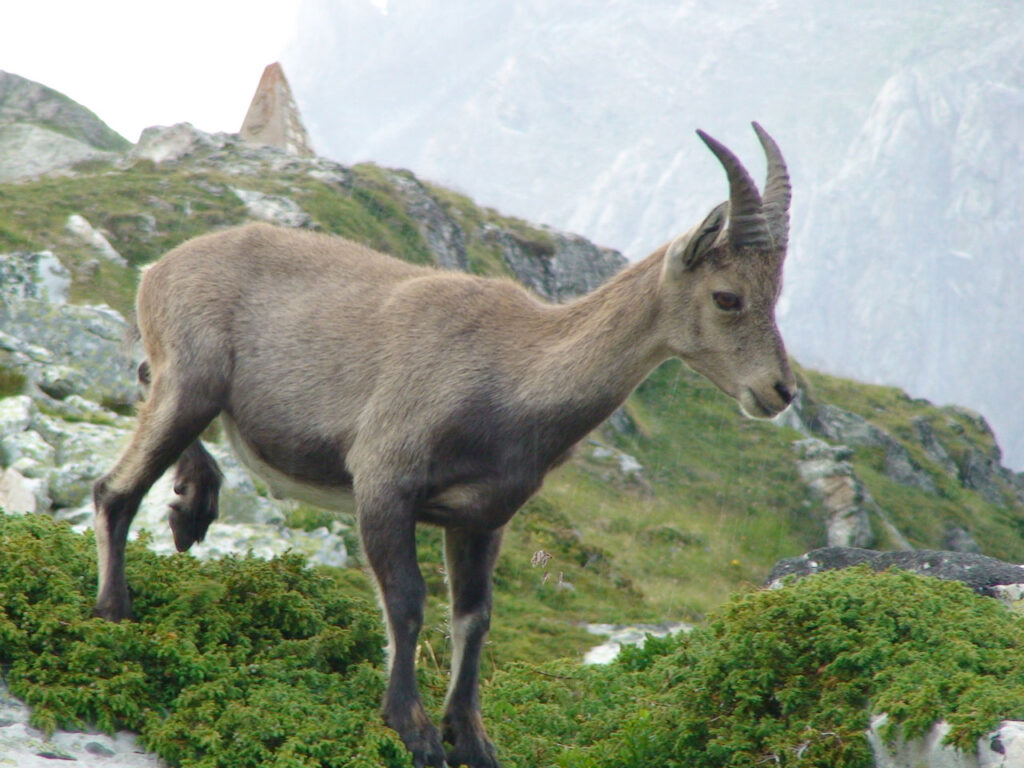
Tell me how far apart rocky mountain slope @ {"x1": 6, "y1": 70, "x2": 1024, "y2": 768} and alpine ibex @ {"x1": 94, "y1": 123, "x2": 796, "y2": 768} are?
1463 millimetres

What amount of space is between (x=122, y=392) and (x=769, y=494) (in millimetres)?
22465

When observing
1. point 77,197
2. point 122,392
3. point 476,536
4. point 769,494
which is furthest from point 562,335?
point 769,494

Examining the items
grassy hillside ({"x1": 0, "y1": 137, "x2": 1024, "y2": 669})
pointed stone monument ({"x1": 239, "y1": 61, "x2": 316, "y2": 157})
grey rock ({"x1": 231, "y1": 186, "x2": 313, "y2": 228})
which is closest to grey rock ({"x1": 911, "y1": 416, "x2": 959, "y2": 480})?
grassy hillside ({"x1": 0, "y1": 137, "x2": 1024, "y2": 669})

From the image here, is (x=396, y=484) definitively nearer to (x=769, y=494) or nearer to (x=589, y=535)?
(x=589, y=535)

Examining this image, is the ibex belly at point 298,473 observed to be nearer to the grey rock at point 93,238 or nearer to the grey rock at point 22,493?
the grey rock at point 22,493

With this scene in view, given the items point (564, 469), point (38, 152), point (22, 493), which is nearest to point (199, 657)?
point (22, 493)

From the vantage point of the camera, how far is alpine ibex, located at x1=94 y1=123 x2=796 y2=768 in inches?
235

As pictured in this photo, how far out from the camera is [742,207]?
5.92 metres

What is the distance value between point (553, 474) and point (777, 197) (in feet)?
7.72

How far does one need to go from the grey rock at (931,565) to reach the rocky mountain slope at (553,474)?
1954 millimetres

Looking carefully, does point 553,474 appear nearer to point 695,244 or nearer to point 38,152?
point 695,244

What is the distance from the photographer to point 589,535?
76.6 feet

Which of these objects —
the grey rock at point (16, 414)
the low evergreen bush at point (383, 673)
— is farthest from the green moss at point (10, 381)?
the low evergreen bush at point (383, 673)

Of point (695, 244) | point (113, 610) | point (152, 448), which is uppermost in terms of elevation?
point (695, 244)
